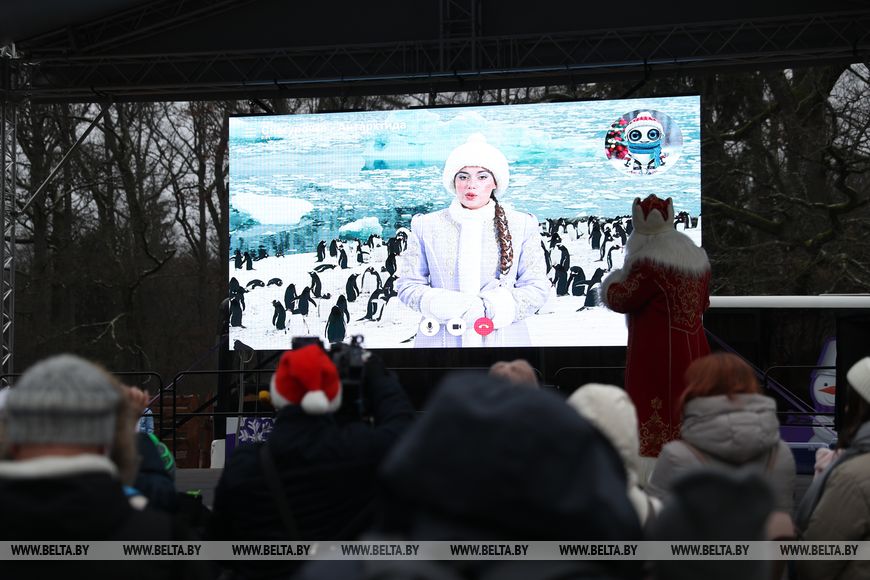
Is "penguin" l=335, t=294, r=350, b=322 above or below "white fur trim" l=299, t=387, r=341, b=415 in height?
above

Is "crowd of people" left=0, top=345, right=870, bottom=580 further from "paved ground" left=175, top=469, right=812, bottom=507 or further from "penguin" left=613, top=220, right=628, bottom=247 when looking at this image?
"penguin" left=613, top=220, right=628, bottom=247

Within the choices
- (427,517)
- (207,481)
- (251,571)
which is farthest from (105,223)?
(427,517)

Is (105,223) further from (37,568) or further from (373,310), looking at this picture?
(37,568)

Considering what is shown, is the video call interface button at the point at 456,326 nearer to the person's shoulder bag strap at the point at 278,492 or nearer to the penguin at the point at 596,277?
the penguin at the point at 596,277

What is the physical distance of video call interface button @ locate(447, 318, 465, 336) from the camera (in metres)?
9.02

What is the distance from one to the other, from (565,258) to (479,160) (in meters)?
1.18

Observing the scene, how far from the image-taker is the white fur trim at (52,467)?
1598mm

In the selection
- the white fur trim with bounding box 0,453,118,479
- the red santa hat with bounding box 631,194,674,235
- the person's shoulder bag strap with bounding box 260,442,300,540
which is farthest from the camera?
the red santa hat with bounding box 631,194,674,235

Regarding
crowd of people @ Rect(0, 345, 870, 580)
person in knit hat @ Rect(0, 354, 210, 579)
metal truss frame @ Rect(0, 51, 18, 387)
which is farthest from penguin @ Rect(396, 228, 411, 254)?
person in knit hat @ Rect(0, 354, 210, 579)

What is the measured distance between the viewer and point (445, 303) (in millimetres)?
9133

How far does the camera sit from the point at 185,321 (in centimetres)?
2120

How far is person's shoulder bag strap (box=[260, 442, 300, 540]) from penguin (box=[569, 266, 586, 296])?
684 centimetres

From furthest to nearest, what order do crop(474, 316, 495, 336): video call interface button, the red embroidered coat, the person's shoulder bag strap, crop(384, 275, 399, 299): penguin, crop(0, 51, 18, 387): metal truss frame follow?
crop(384, 275, 399, 299): penguin
crop(474, 316, 495, 336): video call interface button
crop(0, 51, 18, 387): metal truss frame
the red embroidered coat
the person's shoulder bag strap

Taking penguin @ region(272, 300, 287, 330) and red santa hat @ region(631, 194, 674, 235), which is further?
penguin @ region(272, 300, 287, 330)
